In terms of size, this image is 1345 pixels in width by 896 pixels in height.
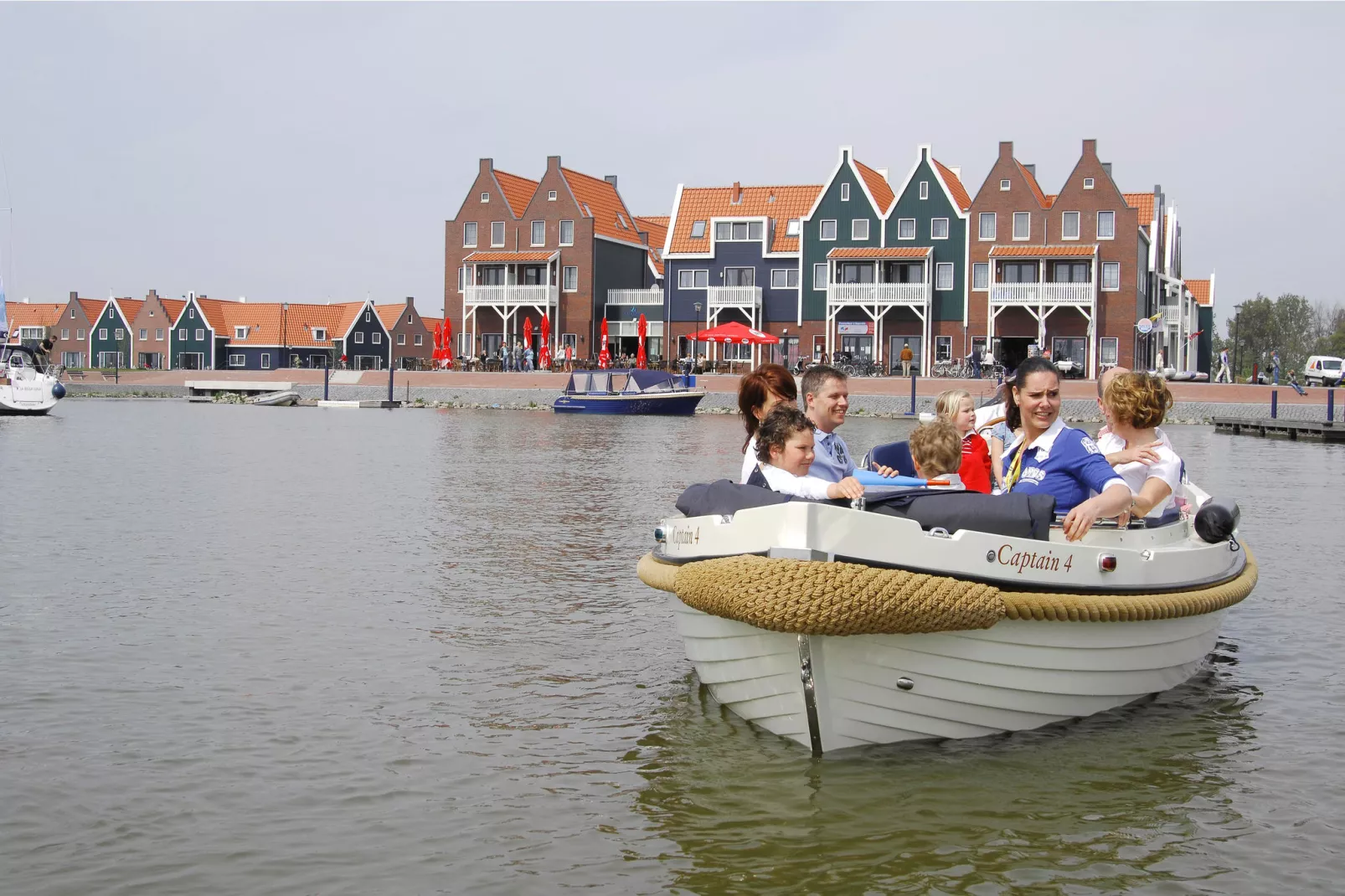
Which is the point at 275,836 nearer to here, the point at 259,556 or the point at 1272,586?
the point at 259,556

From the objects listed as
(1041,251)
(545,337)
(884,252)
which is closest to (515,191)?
(545,337)

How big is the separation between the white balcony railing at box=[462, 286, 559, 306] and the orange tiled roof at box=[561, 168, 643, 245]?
4313mm

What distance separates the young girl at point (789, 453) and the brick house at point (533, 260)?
214 feet

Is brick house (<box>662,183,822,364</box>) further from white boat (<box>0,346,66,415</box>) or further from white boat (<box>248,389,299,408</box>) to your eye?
white boat (<box>0,346,66,415</box>)

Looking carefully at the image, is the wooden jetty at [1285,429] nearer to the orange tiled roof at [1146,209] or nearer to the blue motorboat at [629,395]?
the blue motorboat at [629,395]

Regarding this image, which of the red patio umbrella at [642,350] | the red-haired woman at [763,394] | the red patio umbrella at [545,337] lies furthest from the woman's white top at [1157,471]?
the red patio umbrella at [545,337]

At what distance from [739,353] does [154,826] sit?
63.7 meters

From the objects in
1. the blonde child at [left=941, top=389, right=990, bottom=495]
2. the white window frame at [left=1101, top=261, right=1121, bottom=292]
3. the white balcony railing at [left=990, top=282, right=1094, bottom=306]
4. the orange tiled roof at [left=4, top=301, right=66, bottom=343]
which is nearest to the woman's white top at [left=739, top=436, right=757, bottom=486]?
the blonde child at [left=941, top=389, right=990, bottom=495]

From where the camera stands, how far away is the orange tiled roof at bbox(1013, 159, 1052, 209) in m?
63.0

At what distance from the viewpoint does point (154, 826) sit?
6.23 metres

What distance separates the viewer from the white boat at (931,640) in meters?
6.64

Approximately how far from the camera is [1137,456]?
8641 mm

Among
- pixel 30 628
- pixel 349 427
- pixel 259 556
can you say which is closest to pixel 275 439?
pixel 349 427

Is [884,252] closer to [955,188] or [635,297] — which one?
[955,188]
